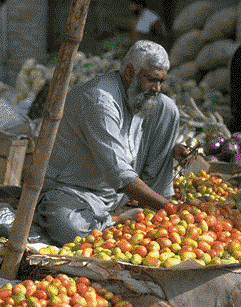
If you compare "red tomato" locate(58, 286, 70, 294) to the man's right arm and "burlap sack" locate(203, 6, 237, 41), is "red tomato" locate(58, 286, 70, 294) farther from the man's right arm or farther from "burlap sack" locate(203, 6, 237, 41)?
"burlap sack" locate(203, 6, 237, 41)

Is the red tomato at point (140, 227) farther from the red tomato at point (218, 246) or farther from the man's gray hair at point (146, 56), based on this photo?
the man's gray hair at point (146, 56)

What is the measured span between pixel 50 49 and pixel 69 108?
6.26 meters

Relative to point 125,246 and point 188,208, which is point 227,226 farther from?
point 125,246

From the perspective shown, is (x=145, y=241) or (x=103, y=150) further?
(x=103, y=150)

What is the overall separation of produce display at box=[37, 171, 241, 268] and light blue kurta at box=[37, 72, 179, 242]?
293mm

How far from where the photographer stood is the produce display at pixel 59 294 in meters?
1.72

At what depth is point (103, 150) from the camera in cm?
246

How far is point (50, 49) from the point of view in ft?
28.2

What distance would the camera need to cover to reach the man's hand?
9.73ft

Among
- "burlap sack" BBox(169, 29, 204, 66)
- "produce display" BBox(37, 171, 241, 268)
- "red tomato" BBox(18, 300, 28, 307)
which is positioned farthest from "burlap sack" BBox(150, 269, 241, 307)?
"burlap sack" BBox(169, 29, 204, 66)

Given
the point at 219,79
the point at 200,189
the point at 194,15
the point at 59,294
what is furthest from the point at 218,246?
the point at 194,15

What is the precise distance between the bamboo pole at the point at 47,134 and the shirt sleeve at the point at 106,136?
Result: 0.68m

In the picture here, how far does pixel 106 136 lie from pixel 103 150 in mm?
86

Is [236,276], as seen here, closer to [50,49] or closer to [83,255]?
[83,255]
